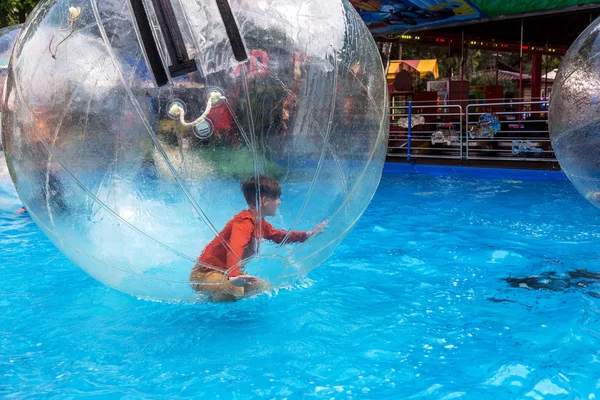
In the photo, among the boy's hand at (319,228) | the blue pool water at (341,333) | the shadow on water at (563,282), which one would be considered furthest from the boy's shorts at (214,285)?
the shadow on water at (563,282)

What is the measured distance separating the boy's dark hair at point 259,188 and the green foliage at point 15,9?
11.4 metres

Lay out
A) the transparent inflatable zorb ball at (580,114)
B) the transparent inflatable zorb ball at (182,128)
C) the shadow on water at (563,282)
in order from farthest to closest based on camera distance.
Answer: the shadow on water at (563,282)
the transparent inflatable zorb ball at (580,114)
the transparent inflatable zorb ball at (182,128)

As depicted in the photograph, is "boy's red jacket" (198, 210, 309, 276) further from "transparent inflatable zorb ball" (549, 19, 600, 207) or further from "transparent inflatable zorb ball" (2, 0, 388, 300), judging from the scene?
"transparent inflatable zorb ball" (549, 19, 600, 207)

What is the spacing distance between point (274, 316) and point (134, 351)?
90 centimetres

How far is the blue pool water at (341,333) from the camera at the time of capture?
2.95 m

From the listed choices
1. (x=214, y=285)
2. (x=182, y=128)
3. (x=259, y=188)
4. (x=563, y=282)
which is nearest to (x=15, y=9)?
(x=214, y=285)

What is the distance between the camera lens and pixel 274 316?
3.79 metres

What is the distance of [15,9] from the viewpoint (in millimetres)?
12695

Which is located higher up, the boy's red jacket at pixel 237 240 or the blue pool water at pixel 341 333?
the boy's red jacket at pixel 237 240

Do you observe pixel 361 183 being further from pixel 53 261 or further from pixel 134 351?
pixel 53 261

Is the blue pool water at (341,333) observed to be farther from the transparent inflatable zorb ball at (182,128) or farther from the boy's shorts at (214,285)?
the transparent inflatable zorb ball at (182,128)

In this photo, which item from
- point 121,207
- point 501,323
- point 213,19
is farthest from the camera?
point 501,323

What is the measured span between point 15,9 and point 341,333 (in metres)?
12.2

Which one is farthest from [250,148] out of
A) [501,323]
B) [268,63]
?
[501,323]
